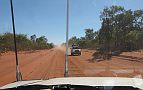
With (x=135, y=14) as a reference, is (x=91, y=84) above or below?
below

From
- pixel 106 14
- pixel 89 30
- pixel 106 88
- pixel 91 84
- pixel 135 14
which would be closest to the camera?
pixel 106 88

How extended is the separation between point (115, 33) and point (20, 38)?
175 ft

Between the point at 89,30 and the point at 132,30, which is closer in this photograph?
the point at 132,30

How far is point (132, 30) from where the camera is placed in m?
72.2

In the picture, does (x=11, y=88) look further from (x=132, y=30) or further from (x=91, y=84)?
(x=132, y=30)

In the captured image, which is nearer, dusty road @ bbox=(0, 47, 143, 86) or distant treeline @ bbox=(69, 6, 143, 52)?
dusty road @ bbox=(0, 47, 143, 86)

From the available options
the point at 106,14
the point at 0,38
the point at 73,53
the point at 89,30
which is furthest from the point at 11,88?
the point at 89,30

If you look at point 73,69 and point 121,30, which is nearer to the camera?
point 73,69

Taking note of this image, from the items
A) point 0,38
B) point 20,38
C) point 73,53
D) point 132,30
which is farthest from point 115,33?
point 20,38

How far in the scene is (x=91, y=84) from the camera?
136 inches

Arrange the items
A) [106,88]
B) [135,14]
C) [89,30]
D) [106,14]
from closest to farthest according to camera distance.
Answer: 1. [106,88]
2. [106,14]
3. [135,14]
4. [89,30]

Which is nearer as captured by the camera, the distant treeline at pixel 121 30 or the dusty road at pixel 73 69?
the dusty road at pixel 73 69

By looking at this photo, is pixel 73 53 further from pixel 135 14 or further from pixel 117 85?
pixel 117 85

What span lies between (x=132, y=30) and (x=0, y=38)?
1769 inches
